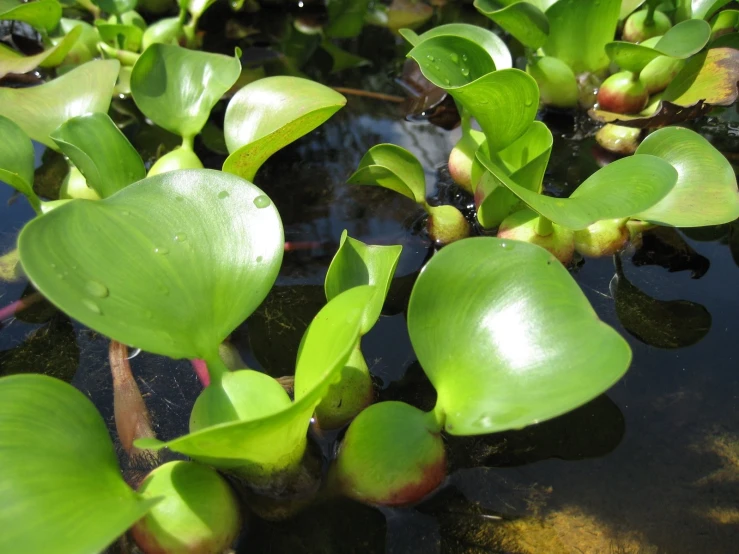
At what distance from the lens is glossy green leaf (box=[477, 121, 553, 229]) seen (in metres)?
1.16

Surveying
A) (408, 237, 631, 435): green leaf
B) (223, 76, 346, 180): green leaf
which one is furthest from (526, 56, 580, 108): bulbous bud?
(408, 237, 631, 435): green leaf

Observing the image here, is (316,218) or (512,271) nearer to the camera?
(512,271)

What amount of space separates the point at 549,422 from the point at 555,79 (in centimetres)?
103

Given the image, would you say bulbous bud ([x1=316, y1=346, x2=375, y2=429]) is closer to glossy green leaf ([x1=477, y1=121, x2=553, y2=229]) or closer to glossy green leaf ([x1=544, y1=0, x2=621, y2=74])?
glossy green leaf ([x1=477, y1=121, x2=553, y2=229])

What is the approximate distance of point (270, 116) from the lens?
1.28 m

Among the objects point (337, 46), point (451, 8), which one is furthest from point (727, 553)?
point (451, 8)

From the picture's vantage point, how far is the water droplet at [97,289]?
2.49 ft

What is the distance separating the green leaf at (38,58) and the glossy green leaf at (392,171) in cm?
105

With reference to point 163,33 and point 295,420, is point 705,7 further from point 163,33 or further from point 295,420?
point 295,420

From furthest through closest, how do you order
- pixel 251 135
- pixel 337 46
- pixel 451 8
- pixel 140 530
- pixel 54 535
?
pixel 451 8 < pixel 337 46 < pixel 251 135 < pixel 140 530 < pixel 54 535

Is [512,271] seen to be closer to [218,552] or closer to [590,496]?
[590,496]

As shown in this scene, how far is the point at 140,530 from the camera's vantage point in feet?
2.61

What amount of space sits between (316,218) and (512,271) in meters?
0.70

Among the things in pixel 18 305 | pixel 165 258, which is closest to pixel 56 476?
pixel 165 258
